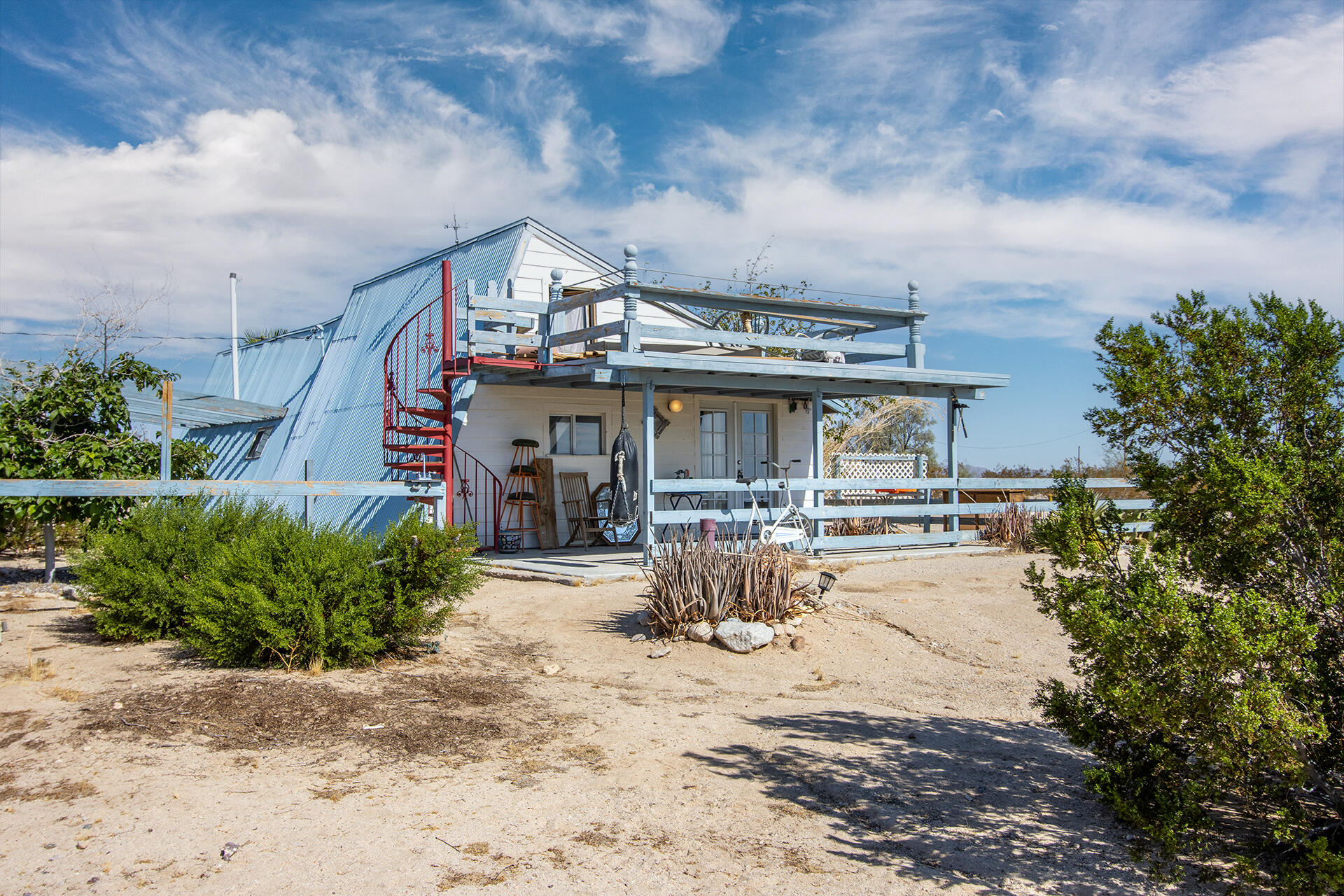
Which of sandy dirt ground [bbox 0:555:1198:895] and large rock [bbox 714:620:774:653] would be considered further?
large rock [bbox 714:620:774:653]

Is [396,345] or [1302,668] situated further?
[396,345]

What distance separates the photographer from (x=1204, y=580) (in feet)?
12.6

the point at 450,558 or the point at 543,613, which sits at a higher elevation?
the point at 450,558

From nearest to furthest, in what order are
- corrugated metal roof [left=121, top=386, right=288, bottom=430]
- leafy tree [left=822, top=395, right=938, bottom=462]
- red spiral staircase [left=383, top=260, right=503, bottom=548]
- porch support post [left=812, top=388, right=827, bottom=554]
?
red spiral staircase [left=383, top=260, right=503, bottom=548] < porch support post [left=812, top=388, right=827, bottom=554] < corrugated metal roof [left=121, top=386, right=288, bottom=430] < leafy tree [left=822, top=395, right=938, bottom=462]

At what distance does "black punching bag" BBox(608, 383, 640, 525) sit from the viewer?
11.9 metres

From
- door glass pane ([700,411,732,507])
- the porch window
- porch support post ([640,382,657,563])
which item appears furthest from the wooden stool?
door glass pane ([700,411,732,507])

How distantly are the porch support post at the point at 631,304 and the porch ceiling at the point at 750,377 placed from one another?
9.9 inches

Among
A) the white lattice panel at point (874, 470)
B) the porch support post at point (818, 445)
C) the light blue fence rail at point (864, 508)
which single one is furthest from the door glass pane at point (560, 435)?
A: the white lattice panel at point (874, 470)

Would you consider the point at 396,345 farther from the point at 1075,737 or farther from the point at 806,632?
the point at 1075,737

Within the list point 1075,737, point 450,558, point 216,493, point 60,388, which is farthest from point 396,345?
point 1075,737

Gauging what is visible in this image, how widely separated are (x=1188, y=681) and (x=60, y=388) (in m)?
11.2

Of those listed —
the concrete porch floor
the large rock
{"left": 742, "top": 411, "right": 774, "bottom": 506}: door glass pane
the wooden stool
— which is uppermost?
{"left": 742, "top": 411, "right": 774, "bottom": 506}: door glass pane

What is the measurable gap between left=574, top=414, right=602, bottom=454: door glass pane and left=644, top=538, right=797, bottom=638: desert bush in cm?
726

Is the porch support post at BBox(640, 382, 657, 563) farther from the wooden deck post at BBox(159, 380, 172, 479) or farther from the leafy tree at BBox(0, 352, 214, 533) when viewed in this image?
the leafy tree at BBox(0, 352, 214, 533)
